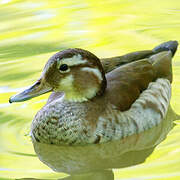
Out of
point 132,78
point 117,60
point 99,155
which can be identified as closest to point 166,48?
point 117,60

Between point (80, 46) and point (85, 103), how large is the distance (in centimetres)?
355

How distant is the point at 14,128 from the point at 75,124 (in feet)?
3.30

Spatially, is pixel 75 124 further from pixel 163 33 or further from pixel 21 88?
pixel 163 33

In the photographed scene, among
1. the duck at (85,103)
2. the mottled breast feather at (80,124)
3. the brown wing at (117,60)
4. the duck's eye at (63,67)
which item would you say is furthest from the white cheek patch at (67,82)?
the brown wing at (117,60)

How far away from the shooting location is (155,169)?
8.12 metres

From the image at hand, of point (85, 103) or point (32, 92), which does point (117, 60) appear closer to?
point (85, 103)

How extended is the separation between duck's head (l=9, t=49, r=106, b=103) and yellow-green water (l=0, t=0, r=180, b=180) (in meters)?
0.72

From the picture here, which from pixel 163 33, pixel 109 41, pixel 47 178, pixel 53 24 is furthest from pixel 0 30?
pixel 47 178

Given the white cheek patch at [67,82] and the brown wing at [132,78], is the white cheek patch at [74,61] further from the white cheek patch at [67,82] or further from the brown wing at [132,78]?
the brown wing at [132,78]

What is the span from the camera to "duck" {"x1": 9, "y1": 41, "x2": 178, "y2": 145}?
9.06 metres

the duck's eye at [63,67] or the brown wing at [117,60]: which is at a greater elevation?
the duck's eye at [63,67]

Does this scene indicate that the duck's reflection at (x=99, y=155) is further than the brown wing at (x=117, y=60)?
No

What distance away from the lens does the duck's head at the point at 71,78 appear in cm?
900

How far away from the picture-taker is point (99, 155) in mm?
8914
